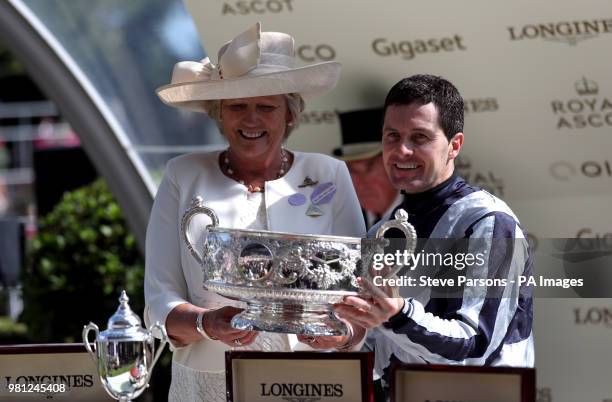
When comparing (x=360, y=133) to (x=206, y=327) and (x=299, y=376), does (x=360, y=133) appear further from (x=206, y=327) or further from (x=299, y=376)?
(x=299, y=376)

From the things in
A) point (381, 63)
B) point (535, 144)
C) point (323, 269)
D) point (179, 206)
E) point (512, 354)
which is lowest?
point (512, 354)

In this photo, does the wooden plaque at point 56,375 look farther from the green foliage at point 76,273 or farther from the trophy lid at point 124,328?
the green foliage at point 76,273

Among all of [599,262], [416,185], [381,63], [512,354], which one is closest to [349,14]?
[381,63]

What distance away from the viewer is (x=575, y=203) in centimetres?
377

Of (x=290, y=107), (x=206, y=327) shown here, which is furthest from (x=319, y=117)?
(x=206, y=327)

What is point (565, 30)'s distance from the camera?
359cm

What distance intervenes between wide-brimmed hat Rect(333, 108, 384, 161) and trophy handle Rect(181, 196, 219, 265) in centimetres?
154

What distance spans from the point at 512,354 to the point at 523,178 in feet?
5.15

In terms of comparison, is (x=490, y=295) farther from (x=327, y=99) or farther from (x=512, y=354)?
(x=327, y=99)

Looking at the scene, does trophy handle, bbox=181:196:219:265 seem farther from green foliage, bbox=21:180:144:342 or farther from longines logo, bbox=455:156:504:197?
green foliage, bbox=21:180:144:342

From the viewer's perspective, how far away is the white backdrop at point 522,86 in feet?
11.9

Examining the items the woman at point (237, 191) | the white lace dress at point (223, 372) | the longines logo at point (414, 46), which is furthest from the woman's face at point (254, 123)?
the longines logo at point (414, 46)

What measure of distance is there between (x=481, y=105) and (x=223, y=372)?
154cm

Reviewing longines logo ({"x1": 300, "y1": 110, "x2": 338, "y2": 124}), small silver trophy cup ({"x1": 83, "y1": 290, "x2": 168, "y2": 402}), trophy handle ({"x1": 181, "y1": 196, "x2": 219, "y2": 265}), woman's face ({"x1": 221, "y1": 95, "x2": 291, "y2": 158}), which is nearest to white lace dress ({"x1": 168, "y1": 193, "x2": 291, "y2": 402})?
woman's face ({"x1": 221, "y1": 95, "x2": 291, "y2": 158})
